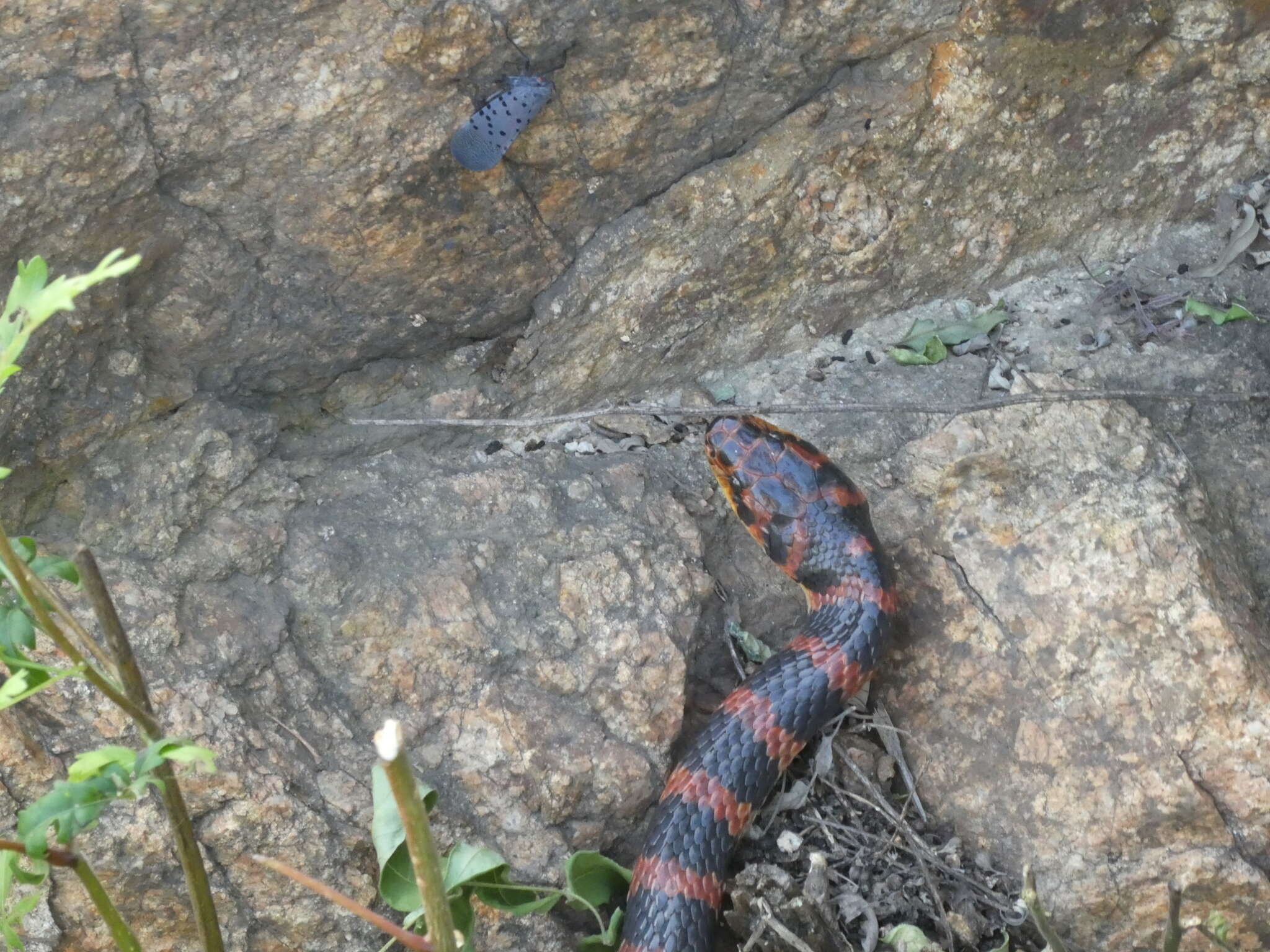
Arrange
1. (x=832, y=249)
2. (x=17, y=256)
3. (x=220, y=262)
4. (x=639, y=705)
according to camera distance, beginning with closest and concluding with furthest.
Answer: (x=17, y=256)
(x=220, y=262)
(x=639, y=705)
(x=832, y=249)

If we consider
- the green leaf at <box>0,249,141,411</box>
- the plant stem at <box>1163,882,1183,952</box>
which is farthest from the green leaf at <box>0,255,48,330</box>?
the plant stem at <box>1163,882,1183,952</box>

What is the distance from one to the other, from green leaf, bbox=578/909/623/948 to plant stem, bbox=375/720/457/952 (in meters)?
1.26

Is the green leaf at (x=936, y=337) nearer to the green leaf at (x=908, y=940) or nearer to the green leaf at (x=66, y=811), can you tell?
the green leaf at (x=908, y=940)

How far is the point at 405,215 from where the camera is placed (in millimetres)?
3291

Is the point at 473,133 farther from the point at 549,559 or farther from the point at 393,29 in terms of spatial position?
the point at 549,559

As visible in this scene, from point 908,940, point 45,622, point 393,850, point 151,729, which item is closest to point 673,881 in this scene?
point 908,940

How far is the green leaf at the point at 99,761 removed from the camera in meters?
1.70

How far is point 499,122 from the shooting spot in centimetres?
320

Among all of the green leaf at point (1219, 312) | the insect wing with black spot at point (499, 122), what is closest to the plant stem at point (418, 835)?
the insect wing with black spot at point (499, 122)

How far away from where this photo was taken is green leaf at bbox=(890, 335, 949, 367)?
4020 mm

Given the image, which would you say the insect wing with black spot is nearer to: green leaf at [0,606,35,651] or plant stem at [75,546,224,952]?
plant stem at [75,546,224,952]

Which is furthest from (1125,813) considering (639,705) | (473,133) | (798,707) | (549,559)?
(473,133)

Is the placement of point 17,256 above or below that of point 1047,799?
above

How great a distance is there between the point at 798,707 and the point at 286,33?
7.46 ft
